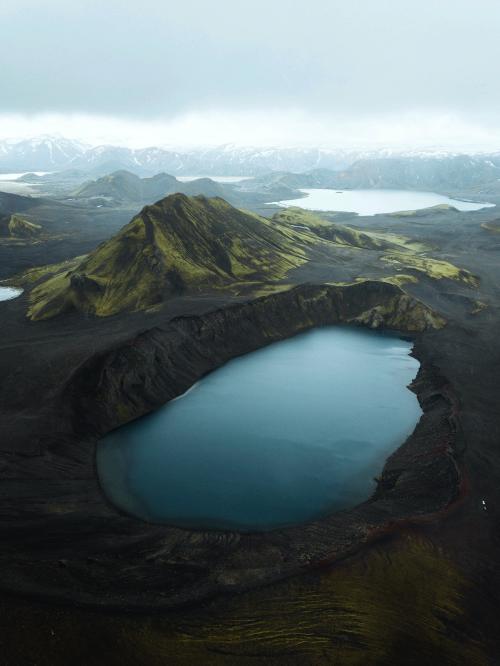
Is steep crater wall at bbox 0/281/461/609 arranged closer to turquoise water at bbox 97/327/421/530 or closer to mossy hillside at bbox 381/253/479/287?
turquoise water at bbox 97/327/421/530

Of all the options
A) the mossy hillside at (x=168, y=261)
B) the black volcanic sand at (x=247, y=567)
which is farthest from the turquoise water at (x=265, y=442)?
the mossy hillside at (x=168, y=261)

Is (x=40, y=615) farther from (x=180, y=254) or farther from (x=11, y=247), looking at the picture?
(x=11, y=247)

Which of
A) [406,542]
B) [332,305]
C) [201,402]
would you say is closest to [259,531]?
[406,542]

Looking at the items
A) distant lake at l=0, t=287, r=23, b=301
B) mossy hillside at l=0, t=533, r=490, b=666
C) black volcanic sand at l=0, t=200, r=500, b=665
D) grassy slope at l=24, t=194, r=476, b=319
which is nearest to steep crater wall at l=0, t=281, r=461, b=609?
black volcanic sand at l=0, t=200, r=500, b=665

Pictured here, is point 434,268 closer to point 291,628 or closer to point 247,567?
point 247,567

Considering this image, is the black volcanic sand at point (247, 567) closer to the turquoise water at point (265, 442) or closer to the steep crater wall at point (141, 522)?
the steep crater wall at point (141, 522)

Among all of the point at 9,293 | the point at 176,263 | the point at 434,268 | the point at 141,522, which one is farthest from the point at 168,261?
the point at 434,268
